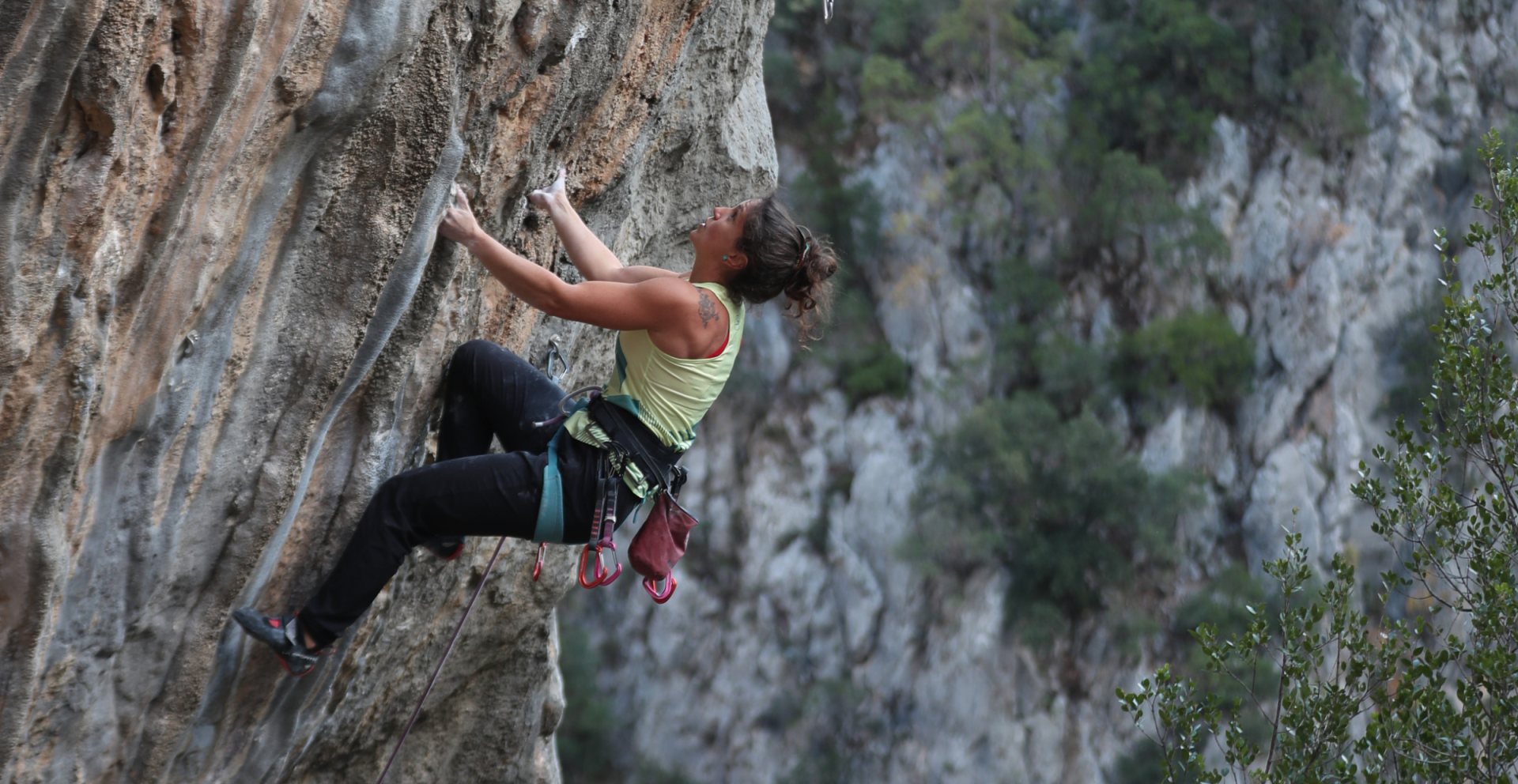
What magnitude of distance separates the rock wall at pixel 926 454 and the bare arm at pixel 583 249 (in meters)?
16.6

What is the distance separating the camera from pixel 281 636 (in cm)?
316

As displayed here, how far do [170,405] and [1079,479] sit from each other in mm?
18599

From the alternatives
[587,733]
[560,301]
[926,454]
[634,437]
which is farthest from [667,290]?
[587,733]

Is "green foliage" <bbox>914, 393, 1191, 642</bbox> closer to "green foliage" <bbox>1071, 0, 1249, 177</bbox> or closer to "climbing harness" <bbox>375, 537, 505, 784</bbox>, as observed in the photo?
"green foliage" <bbox>1071, 0, 1249, 177</bbox>

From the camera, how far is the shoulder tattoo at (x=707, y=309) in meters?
3.12

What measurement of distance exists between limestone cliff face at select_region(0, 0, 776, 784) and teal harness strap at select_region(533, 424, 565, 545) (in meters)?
0.54

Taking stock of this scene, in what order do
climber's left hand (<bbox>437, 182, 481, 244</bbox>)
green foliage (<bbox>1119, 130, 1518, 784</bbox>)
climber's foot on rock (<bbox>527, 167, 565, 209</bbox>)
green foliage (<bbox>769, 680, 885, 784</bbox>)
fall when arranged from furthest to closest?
green foliage (<bbox>769, 680, 885, 784</bbox>), green foliage (<bbox>1119, 130, 1518, 784</bbox>), climber's foot on rock (<bbox>527, 167, 565, 209</bbox>), climber's left hand (<bbox>437, 182, 481, 244</bbox>)

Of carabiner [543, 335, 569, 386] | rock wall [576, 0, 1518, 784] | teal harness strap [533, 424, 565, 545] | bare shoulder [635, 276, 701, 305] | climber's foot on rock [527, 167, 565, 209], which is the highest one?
rock wall [576, 0, 1518, 784]

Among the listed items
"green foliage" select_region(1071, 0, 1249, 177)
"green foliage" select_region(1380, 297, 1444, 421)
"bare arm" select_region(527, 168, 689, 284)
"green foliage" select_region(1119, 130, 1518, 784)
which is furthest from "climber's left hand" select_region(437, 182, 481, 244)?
"green foliage" select_region(1071, 0, 1249, 177)

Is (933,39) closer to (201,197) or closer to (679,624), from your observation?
(679,624)

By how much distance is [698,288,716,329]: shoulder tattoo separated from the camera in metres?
3.12

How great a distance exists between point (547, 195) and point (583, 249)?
0.76 ft

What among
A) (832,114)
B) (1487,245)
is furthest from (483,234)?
(832,114)

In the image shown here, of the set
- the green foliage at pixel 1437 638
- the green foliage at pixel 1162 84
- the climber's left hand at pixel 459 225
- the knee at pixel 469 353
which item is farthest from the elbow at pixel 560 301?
the green foliage at pixel 1162 84
